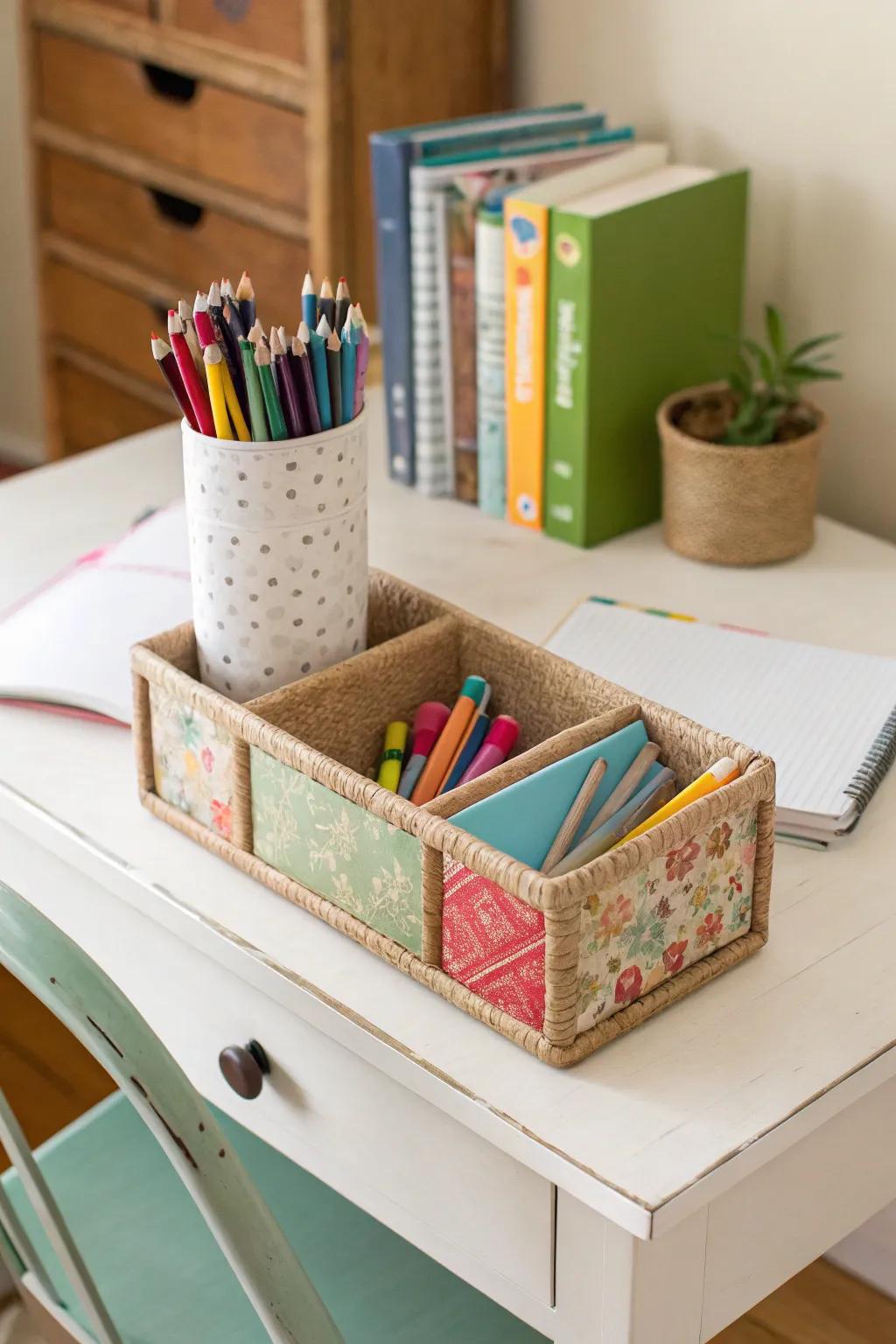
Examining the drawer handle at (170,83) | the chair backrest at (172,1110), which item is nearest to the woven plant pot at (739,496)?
the chair backrest at (172,1110)

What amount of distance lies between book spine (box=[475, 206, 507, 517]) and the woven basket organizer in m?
0.34

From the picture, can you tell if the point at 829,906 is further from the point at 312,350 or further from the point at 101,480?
the point at 101,480

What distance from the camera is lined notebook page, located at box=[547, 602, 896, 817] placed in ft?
2.97

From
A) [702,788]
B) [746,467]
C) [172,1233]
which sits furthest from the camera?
[746,467]

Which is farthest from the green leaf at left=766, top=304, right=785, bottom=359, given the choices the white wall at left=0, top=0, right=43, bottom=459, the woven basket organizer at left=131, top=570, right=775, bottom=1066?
the white wall at left=0, top=0, right=43, bottom=459

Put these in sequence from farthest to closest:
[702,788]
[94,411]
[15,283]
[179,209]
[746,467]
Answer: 1. [15,283]
2. [94,411]
3. [179,209]
4. [746,467]
5. [702,788]

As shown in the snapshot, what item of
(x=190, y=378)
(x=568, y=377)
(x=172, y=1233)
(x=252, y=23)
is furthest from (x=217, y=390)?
(x=252, y=23)

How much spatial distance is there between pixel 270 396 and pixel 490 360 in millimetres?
418

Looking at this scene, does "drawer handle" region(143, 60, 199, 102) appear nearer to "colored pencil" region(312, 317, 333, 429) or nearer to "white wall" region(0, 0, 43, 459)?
"white wall" region(0, 0, 43, 459)

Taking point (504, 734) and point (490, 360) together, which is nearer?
point (504, 734)

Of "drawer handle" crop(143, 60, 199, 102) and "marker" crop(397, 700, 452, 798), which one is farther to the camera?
"drawer handle" crop(143, 60, 199, 102)

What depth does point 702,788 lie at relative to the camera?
0.75m

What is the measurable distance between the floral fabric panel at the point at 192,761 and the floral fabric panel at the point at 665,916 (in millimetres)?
237

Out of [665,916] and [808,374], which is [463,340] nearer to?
[808,374]
